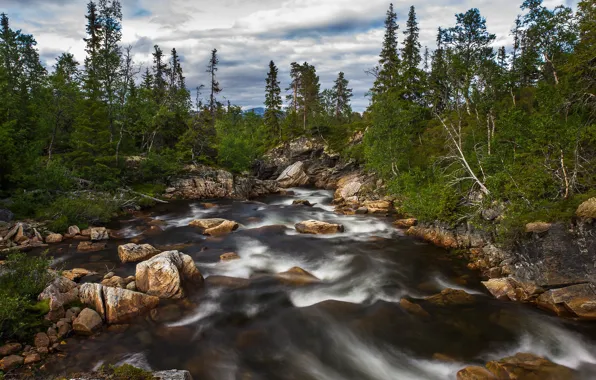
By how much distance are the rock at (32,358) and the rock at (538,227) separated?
17.6 meters

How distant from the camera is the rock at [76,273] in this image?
43.5ft

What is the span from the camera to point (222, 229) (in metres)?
21.7

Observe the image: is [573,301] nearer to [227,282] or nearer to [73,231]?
[227,282]

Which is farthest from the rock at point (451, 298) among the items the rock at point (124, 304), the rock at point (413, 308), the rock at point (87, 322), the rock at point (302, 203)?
the rock at point (302, 203)

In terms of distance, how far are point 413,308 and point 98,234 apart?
17849 millimetres

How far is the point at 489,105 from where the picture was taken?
20.7 meters

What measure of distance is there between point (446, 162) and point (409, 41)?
30.3 meters

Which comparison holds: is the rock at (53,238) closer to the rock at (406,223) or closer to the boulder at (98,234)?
the boulder at (98,234)

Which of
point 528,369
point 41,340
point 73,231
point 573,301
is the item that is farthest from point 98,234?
point 573,301

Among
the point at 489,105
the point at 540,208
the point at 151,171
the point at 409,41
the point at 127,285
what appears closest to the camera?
the point at 127,285

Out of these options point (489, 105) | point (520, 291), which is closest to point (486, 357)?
point (520, 291)

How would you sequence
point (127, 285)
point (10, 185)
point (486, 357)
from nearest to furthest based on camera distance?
point (486, 357) < point (127, 285) < point (10, 185)

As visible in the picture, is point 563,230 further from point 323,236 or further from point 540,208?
point 323,236

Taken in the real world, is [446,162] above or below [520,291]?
above
